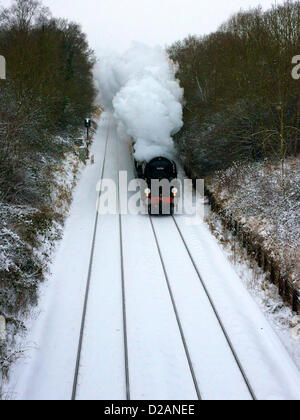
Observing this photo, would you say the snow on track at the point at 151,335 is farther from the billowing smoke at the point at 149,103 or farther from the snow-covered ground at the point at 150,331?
the billowing smoke at the point at 149,103

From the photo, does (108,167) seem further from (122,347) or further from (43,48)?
(122,347)

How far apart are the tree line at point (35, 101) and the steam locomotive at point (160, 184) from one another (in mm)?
4408

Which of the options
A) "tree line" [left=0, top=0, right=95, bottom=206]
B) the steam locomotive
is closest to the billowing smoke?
the steam locomotive

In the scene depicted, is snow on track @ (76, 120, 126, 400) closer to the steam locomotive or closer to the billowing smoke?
the steam locomotive

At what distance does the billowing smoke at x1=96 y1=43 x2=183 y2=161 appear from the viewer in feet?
58.6

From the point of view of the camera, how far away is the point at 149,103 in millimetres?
17734

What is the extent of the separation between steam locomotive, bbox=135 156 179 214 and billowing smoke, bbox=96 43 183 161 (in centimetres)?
87

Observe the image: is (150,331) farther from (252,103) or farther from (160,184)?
(252,103)

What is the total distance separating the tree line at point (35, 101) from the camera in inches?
599

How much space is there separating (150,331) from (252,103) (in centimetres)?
1382

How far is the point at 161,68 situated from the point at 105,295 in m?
12.7

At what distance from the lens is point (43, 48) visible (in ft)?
79.8

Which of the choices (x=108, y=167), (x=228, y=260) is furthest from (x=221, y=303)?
(x=108, y=167)

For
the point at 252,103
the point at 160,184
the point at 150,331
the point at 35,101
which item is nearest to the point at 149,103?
the point at 160,184
